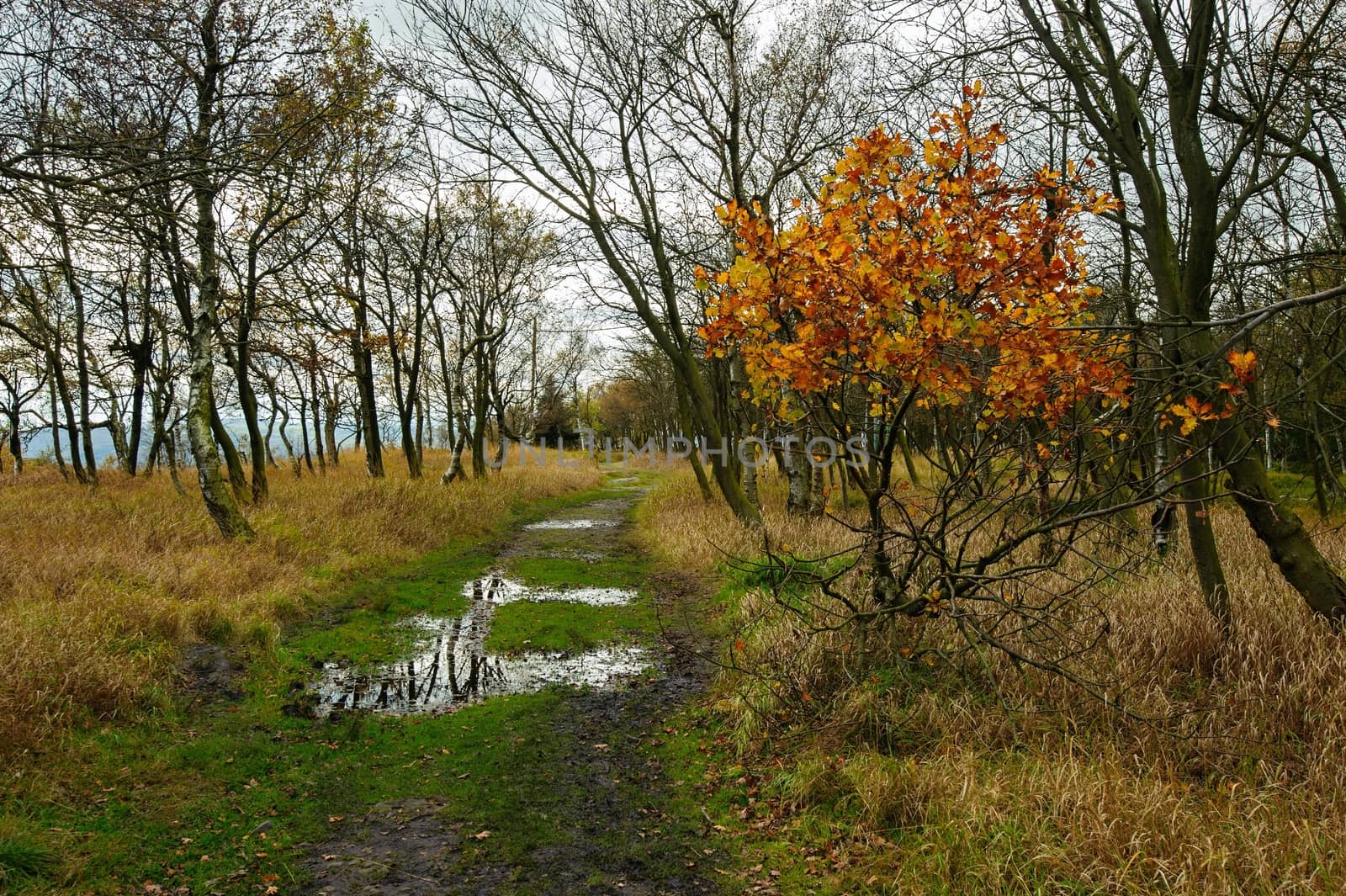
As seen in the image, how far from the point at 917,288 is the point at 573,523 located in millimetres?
13962

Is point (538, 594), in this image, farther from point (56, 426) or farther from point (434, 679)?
point (56, 426)

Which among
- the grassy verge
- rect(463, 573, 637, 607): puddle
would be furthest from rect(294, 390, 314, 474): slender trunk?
the grassy verge

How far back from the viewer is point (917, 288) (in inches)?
155

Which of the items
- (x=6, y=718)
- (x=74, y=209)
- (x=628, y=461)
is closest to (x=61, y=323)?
(x=74, y=209)

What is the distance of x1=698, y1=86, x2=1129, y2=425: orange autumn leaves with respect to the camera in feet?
12.8

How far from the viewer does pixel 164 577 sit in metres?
7.16

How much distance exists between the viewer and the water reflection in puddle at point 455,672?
236 inches

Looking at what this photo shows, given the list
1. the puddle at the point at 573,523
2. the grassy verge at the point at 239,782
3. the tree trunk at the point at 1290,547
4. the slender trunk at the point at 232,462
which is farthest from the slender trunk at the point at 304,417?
the tree trunk at the point at 1290,547

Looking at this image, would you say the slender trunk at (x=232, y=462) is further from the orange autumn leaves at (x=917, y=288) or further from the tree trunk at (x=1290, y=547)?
the tree trunk at (x=1290, y=547)

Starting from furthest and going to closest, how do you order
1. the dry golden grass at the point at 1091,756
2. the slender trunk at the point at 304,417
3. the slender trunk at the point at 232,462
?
the slender trunk at the point at 304,417 < the slender trunk at the point at 232,462 < the dry golden grass at the point at 1091,756

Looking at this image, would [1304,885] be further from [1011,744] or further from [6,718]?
[6,718]

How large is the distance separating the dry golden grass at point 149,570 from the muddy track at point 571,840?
2185mm

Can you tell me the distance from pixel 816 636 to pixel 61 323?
68.9ft

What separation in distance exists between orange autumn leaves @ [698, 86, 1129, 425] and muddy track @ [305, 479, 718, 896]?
255 centimetres
